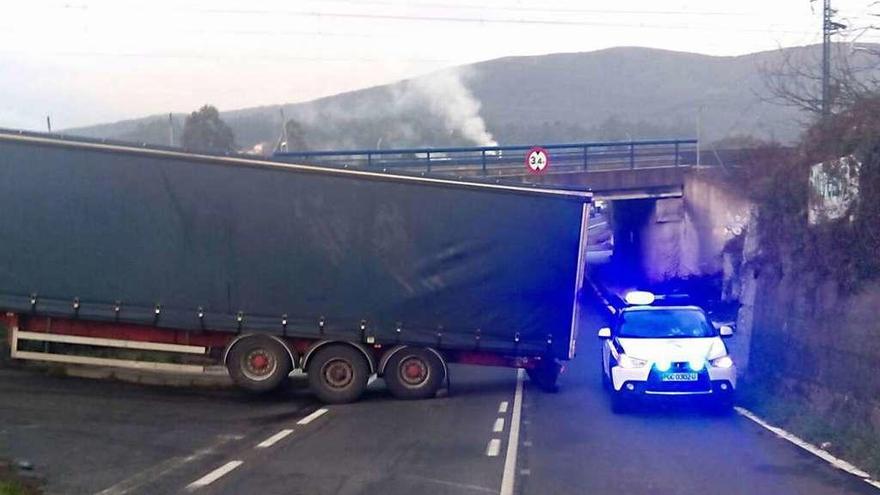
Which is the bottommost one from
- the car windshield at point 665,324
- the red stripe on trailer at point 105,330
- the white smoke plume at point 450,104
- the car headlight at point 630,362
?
the car headlight at point 630,362

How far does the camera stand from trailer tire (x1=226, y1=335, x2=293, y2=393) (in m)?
17.0

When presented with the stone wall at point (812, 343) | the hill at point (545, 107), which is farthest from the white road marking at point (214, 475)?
the hill at point (545, 107)

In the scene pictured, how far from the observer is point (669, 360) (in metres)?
15.3

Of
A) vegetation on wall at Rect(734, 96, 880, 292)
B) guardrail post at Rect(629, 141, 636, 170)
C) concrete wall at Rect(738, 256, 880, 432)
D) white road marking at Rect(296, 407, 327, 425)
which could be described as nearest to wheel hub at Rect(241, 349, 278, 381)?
white road marking at Rect(296, 407, 327, 425)

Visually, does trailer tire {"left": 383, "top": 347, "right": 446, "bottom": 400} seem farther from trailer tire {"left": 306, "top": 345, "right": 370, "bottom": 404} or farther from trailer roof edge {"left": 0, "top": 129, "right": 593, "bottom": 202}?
trailer roof edge {"left": 0, "top": 129, "right": 593, "bottom": 202}

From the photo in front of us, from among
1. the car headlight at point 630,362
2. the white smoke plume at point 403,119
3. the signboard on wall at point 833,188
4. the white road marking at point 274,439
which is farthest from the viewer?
the white smoke plume at point 403,119

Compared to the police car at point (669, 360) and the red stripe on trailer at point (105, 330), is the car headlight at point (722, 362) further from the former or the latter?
the red stripe on trailer at point (105, 330)

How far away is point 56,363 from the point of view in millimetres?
18297

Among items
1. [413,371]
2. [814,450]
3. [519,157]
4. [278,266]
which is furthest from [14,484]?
[519,157]

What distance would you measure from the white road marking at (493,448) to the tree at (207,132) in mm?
31881

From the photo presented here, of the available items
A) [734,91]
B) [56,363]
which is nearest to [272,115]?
[56,363]

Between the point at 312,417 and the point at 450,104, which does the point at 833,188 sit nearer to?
the point at 312,417

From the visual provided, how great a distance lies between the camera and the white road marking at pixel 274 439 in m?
12.5

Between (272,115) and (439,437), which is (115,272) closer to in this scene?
(439,437)
